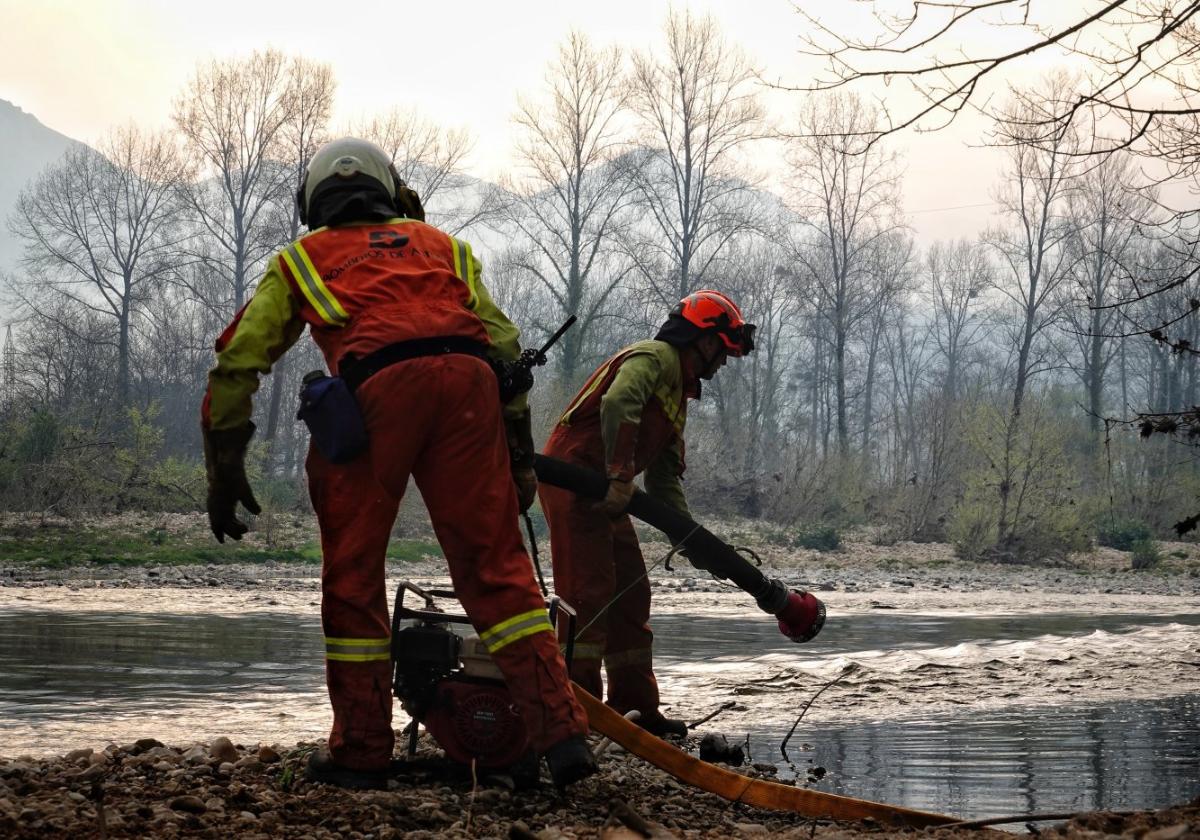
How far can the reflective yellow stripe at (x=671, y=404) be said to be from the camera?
6375mm

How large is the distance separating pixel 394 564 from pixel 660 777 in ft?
58.1

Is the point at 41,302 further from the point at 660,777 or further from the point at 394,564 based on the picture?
the point at 660,777

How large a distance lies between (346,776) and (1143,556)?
2689cm

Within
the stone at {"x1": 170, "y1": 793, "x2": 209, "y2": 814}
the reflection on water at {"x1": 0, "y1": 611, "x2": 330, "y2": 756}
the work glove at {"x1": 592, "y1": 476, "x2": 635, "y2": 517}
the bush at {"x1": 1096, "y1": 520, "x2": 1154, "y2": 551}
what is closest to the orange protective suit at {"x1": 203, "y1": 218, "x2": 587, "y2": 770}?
the stone at {"x1": 170, "y1": 793, "x2": 209, "y2": 814}

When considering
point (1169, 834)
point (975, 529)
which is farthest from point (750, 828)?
point (975, 529)

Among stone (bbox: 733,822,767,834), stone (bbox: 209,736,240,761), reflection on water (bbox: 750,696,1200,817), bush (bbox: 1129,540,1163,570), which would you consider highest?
bush (bbox: 1129,540,1163,570)

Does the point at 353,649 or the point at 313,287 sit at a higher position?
the point at 313,287

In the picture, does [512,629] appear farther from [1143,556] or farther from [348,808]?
[1143,556]

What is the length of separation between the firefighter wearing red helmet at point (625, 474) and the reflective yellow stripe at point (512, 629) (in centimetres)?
160

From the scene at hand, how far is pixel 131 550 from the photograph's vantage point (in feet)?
66.4

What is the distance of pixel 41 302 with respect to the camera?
5472 centimetres

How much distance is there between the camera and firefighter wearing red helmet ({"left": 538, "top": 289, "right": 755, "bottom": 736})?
6047 millimetres

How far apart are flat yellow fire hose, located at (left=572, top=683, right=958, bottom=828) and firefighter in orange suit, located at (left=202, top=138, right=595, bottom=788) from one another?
54 centimetres

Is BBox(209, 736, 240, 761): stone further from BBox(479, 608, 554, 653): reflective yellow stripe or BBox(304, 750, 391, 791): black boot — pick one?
BBox(479, 608, 554, 653): reflective yellow stripe
